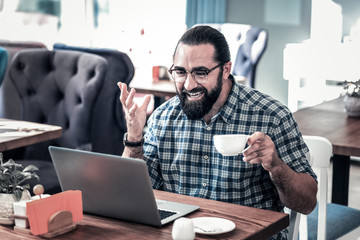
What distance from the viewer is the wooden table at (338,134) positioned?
2.74 meters

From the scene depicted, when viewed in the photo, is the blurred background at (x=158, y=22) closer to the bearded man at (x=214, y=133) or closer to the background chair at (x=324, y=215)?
the background chair at (x=324, y=215)

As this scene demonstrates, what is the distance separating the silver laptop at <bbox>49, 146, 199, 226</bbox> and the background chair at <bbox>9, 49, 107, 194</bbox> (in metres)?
1.53

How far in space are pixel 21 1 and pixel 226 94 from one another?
3.71 meters

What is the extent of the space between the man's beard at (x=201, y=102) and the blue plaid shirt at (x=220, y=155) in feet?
0.15

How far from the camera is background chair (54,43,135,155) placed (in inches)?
151

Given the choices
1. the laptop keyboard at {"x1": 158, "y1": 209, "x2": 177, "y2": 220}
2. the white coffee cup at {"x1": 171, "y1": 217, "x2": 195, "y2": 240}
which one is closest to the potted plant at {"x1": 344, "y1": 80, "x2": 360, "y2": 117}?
the laptop keyboard at {"x1": 158, "y1": 209, "x2": 177, "y2": 220}

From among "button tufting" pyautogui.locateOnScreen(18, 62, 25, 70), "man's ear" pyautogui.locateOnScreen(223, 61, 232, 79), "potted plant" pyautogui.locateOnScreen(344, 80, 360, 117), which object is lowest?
"potted plant" pyautogui.locateOnScreen(344, 80, 360, 117)

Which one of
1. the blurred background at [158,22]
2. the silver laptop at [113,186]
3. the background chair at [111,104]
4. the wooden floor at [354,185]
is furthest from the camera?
the blurred background at [158,22]

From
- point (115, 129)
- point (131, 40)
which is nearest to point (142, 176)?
point (115, 129)

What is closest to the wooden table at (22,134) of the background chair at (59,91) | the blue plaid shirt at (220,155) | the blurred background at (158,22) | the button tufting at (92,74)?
the background chair at (59,91)

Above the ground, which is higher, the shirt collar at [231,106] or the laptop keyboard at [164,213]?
the shirt collar at [231,106]

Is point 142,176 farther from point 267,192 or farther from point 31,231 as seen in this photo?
point 267,192

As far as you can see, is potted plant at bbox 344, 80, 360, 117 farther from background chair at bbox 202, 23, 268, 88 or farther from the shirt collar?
background chair at bbox 202, 23, 268, 88

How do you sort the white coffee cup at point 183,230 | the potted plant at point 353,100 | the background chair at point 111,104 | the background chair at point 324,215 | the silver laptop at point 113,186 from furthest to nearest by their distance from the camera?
the background chair at point 111,104 → the potted plant at point 353,100 → the background chair at point 324,215 → the silver laptop at point 113,186 → the white coffee cup at point 183,230
